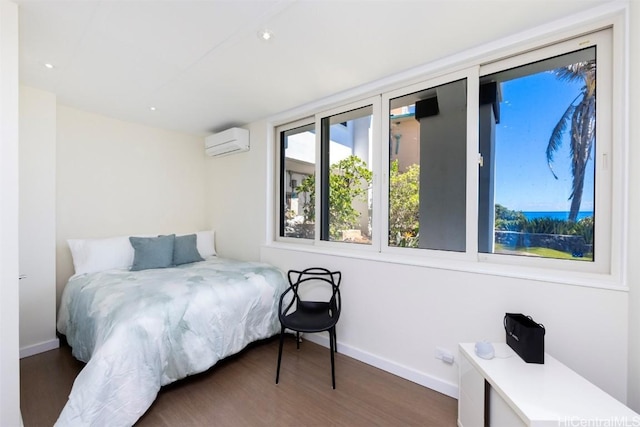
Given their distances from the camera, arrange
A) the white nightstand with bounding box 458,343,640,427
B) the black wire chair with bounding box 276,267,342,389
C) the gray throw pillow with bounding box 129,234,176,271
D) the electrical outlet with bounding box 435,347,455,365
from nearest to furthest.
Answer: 1. the white nightstand with bounding box 458,343,640,427
2. the electrical outlet with bounding box 435,347,455,365
3. the black wire chair with bounding box 276,267,342,389
4. the gray throw pillow with bounding box 129,234,176,271

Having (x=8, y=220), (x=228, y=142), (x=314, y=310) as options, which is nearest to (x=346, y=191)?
(x=314, y=310)

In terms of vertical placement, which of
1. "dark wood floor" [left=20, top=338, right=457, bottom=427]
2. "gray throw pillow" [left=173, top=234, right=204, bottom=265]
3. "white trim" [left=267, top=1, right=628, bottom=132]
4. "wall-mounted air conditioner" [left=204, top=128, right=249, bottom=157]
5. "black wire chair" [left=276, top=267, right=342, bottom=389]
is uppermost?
"white trim" [left=267, top=1, right=628, bottom=132]

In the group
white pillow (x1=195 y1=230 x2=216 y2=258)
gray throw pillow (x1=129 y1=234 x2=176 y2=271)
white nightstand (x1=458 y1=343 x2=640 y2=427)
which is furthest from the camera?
white pillow (x1=195 y1=230 x2=216 y2=258)

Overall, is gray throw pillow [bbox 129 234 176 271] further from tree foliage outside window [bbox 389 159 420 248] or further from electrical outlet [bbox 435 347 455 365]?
electrical outlet [bbox 435 347 455 365]

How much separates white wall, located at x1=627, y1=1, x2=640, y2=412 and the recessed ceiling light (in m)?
2.00

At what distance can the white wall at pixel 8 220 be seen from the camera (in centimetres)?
141

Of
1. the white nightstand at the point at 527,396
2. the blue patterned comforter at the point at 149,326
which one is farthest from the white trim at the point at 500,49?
the blue patterned comforter at the point at 149,326

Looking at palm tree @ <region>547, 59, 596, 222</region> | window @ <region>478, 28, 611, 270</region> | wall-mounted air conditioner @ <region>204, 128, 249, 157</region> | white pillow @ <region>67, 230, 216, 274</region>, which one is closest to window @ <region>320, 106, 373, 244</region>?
window @ <region>478, 28, 611, 270</region>

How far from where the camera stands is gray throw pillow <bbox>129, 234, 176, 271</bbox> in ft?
9.44

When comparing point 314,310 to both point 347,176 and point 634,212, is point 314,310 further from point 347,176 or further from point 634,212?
point 634,212

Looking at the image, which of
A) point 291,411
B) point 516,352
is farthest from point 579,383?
point 291,411

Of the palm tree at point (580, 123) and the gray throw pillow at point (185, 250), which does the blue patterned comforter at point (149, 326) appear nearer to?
the gray throw pillow at point (185, 250)

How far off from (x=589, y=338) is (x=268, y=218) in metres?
2.89

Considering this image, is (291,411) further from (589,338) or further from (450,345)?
(589,338)
